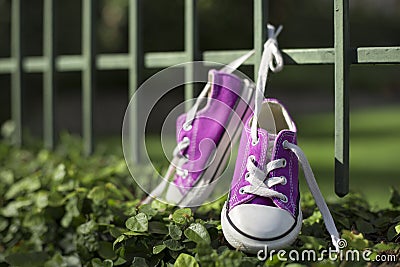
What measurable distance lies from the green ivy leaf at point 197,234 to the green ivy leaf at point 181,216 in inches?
3.0

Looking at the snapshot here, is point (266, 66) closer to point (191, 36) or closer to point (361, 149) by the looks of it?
point (191, 36)

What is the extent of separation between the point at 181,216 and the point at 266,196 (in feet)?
0.76

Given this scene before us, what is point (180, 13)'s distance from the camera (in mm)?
8281

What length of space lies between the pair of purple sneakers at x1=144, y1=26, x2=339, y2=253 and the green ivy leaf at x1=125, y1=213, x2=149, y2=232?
0.19 metres

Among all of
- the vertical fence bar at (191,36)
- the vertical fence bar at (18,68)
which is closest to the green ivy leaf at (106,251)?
the vertical fence bar at (191,36)

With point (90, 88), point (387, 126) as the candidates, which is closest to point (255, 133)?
Answer: point (90, 88)

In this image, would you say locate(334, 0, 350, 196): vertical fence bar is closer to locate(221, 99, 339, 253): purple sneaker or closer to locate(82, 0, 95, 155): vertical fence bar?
locate(221, 99, 339, 253): purple sneaker

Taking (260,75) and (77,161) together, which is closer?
(260,75)

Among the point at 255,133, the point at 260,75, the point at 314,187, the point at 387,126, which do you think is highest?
the point at 260,75

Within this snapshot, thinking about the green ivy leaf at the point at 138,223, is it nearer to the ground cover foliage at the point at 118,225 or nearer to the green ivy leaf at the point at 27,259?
the ground cover foliage at the point at 118,225

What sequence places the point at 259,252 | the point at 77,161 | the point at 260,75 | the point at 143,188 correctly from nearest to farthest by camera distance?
the point at 259,252 → the point at 260,75 → the point at 143,188 → the point at 77,161

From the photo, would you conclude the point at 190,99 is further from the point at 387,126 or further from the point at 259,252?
the point at 387,126

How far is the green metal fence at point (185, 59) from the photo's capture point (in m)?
1.87

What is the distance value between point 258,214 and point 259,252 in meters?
0.08
